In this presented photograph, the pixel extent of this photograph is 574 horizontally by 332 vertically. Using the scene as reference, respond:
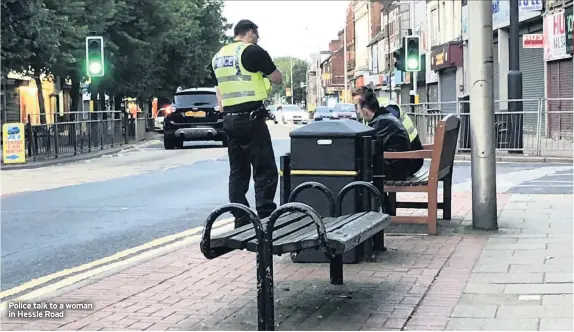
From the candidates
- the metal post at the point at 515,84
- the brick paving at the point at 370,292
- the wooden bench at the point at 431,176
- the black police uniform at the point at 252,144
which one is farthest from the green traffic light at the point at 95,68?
the black police uniform at the point at 252,144

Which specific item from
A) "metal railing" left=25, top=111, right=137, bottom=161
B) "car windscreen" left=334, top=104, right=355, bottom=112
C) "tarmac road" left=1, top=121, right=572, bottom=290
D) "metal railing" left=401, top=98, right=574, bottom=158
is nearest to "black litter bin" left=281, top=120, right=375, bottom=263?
"tarmac road" left=1, top=121, right=572, bottom=290

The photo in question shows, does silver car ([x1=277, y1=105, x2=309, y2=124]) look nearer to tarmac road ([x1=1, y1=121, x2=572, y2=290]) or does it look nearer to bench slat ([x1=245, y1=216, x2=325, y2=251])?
tarmac road ([x1=1, y1=121, x2=572, y2=290])

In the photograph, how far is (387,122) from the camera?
855 centimetres

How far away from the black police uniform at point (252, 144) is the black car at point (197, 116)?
17889 mm

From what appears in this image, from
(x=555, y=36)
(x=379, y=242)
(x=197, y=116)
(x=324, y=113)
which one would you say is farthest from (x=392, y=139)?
(x=324, y=113)

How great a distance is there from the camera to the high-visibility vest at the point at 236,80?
728 centimetres

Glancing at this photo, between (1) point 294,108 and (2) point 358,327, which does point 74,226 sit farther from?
(1) point 294,108

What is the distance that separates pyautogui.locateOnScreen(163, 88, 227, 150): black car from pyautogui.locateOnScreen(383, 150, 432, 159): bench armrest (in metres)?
17.4

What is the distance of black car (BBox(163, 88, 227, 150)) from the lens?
25.7 metres

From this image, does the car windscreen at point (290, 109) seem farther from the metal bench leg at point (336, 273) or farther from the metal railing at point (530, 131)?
the metal bench leg at point (336, 273)

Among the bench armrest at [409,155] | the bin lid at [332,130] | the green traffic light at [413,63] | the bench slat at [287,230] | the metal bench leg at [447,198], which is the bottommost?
the metal bench leg at [447,198]

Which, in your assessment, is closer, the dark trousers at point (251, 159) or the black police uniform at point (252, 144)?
the black police uniform at point (252, 144)

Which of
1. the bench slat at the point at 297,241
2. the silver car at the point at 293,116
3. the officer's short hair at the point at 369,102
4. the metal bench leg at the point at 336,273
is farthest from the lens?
the silver car at the point at 293,116

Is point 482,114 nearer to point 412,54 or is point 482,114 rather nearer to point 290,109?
point 412,54
